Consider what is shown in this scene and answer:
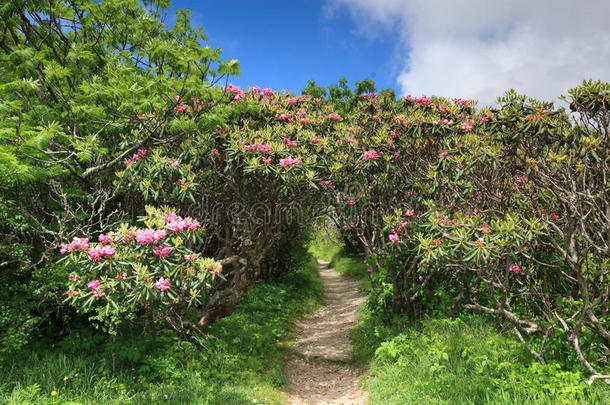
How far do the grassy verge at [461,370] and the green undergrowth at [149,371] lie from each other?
6.34ft

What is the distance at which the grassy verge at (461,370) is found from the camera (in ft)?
12.1

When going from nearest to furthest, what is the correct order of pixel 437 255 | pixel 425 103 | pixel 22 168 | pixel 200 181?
pixel 22 168, pixel 437 255, pixel 200 181, pixel 425 103

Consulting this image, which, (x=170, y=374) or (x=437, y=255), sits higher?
(x=437, y=255)

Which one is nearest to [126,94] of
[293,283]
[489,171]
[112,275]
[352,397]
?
[112,275]

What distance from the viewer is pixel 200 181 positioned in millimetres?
5996

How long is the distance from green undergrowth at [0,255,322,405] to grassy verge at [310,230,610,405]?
1932 mm

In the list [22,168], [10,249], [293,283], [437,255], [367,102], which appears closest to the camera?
[22,168]

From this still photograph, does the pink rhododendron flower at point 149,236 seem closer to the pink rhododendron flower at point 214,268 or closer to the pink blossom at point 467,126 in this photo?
the pink rhododendron flower at point 214,268

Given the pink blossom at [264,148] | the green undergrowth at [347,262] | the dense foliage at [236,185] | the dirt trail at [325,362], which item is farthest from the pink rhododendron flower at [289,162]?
the green undergrowth at [347,262]

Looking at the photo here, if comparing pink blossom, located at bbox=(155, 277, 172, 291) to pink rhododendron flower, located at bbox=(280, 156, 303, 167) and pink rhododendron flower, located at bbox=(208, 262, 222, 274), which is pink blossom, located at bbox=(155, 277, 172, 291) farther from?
pink rhododendron flower, located at bbox=(280, 156, 303, 167)

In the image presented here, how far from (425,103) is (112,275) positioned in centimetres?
636

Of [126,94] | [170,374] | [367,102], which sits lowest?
→ [170,374]

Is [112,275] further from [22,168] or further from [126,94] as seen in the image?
[126,94]

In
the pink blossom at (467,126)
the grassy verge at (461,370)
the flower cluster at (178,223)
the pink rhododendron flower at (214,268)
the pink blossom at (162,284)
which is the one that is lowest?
the grassy verge at (461,370)
